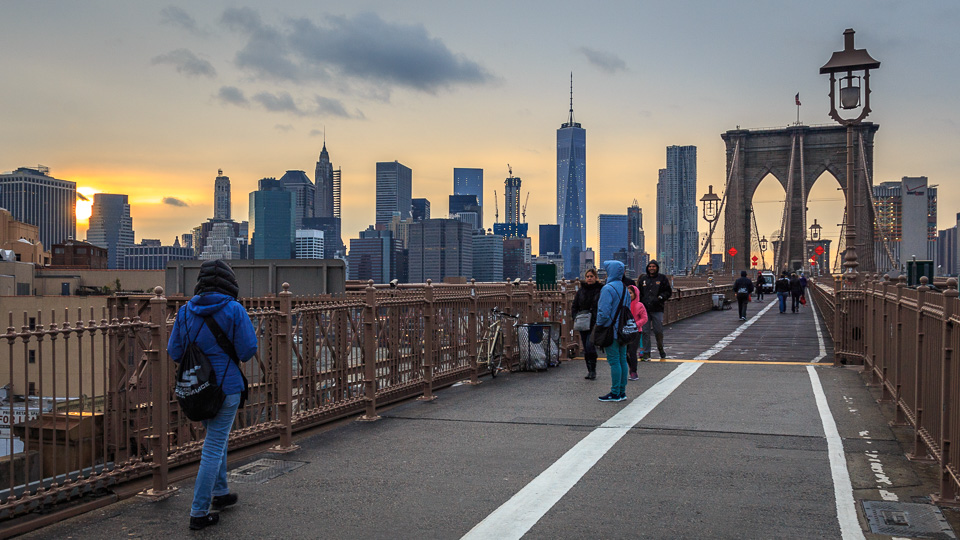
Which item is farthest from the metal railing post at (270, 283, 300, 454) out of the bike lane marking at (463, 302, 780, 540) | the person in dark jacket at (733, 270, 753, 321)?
the person in dark jacket at (733, 270, 753, 321)

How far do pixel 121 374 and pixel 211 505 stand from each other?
5.42 ft

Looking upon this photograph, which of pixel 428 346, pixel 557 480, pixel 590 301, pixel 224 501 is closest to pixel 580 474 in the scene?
pixel 557 480

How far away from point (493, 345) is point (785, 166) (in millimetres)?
111284

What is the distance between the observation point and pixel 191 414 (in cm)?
539

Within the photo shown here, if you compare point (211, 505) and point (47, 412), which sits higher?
point (47, 412)

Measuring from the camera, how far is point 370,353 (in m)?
9.18

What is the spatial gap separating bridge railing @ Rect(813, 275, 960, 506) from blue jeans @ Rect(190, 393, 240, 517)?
497cm

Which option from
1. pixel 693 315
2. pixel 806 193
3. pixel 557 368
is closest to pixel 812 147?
pixel 806 193

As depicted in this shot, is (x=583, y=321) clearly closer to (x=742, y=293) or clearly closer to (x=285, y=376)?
(x=285, y=376)

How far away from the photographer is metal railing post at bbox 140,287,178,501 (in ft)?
20.1

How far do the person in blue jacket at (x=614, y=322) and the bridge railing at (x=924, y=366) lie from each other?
3094 millimetres

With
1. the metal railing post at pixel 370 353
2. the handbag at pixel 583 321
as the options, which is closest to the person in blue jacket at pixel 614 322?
the handbag at pixel 583 321

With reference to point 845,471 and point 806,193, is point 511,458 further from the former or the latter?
point 806,193

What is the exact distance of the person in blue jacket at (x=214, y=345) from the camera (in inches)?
214
